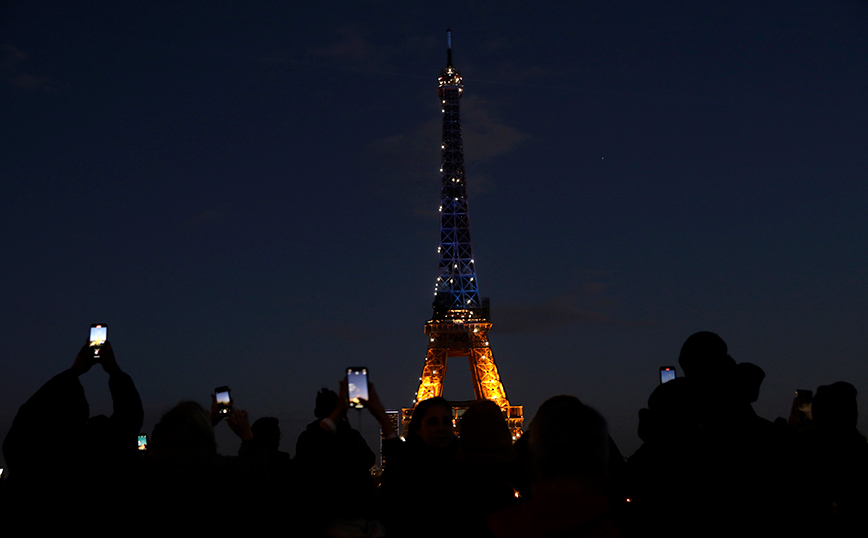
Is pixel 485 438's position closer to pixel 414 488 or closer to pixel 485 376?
pixel 414 488

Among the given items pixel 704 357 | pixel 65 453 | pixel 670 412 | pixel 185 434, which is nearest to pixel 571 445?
pixel 704 357

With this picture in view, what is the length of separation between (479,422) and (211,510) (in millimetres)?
1782

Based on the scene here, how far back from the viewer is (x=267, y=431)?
285 inches

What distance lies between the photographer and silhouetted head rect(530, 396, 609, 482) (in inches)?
127

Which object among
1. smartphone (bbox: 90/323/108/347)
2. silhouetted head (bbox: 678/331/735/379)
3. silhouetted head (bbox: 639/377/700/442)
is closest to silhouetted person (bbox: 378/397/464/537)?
silhouetted head (bbox: 639/377/700/442)

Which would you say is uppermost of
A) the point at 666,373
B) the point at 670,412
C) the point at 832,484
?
the point at 666,373

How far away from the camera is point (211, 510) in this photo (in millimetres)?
4516

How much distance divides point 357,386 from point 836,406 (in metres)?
3.30

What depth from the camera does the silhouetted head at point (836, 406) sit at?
5059 millimetres

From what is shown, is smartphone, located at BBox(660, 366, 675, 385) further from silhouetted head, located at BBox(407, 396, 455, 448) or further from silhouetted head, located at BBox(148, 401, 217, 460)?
silhouetted head, located at BBox(148, 401, 217, 460)

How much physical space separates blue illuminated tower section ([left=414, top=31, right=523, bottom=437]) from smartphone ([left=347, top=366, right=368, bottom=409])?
51.4 m

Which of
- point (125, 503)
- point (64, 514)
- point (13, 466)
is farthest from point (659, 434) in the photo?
point (13, 466)

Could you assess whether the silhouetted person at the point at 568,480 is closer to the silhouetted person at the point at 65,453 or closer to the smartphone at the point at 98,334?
the silhouetted person at the point at 65,453

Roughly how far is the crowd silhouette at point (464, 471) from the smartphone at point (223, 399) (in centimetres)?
47
